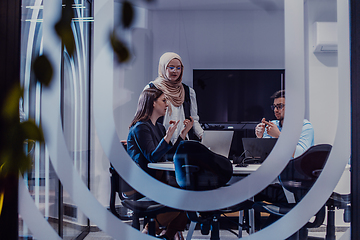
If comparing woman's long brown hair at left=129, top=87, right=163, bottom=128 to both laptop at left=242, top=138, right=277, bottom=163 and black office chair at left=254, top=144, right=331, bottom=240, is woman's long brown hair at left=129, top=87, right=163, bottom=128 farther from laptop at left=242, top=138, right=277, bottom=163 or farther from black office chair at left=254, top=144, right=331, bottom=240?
black office chair at left=254, top=144, right=331, bottom=240

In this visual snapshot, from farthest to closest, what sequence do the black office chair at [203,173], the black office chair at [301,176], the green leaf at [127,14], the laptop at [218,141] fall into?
the laptop at [218,141] < the black office chair at [203,173] < the black office chair at [301,176] < the green leaf at [127,14]

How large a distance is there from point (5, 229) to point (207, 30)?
1540 millimetres

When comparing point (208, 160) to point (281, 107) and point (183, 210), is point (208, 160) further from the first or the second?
point (281, 107)

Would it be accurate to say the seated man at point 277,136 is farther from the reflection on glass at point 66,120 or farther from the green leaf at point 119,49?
the green leaf at point 119,49

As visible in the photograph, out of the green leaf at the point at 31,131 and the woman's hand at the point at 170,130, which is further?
the woman's hand at the point at 170,130

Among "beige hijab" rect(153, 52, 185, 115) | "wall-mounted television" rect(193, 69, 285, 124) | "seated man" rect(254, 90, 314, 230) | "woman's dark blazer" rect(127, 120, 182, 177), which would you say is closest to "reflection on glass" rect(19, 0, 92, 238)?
"woman's dark blazer" rect(127, 120, 182, 177)

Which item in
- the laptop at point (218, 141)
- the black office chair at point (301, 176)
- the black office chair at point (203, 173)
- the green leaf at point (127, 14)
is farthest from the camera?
the laptop at point (218, 141)

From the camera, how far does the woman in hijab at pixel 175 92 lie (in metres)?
1.64

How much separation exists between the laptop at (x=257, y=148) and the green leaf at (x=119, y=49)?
48.6 inches

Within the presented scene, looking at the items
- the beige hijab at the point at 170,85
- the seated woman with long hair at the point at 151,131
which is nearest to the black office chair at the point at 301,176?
the seated woman with long hair at the point at 151,131

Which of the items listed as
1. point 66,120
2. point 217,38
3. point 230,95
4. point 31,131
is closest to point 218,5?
point 217,38

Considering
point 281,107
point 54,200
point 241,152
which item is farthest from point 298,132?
point 54,200

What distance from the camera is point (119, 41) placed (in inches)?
14.8

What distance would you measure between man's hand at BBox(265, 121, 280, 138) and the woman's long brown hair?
713mm
